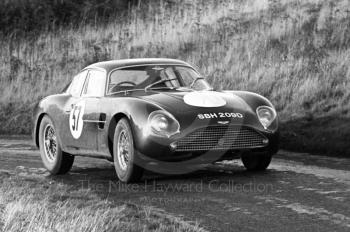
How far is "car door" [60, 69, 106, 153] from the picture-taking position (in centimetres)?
970

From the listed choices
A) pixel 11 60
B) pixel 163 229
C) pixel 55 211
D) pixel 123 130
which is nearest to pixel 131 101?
pixel 123 130

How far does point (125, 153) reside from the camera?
9016mm

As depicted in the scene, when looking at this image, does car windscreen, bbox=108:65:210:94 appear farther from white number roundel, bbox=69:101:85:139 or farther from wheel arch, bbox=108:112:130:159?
wheel arch, bbox=108:112:130:159

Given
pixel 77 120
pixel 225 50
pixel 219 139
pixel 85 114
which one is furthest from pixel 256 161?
pixel 225 50

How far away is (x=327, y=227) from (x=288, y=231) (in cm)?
34

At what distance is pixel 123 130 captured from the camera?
900 centimetres

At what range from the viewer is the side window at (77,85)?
10570 millimetres

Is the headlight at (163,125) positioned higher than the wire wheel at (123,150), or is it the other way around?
the headlight at (163,125)

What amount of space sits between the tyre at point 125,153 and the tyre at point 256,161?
1468 mm

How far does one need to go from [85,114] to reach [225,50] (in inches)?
384

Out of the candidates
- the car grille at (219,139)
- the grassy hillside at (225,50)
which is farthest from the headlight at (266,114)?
the grassy hillside at (225,50)

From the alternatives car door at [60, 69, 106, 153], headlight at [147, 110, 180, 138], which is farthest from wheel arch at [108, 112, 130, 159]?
headlight at [147, 110, 180, 138]

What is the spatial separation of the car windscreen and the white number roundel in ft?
1.57

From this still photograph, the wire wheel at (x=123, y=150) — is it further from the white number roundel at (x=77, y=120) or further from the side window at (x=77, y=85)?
the side window at (x=77, y=85)
